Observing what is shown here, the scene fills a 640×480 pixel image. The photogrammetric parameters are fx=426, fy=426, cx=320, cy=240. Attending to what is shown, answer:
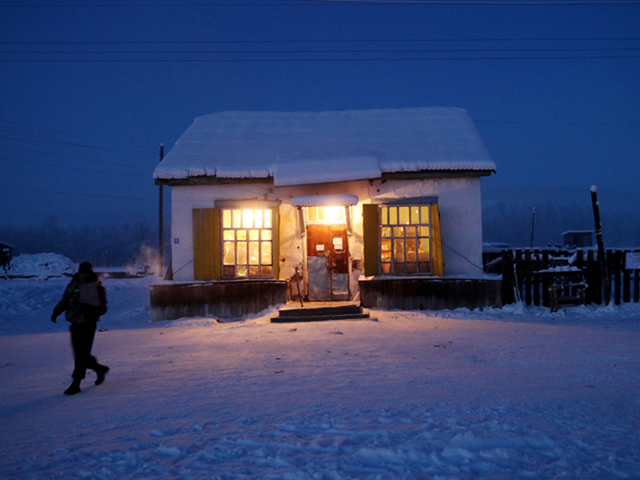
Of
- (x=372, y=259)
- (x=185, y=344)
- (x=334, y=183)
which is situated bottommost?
(x=185, y=344)

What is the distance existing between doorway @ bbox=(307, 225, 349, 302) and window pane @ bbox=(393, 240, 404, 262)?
131cm

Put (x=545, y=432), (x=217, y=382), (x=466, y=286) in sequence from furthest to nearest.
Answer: (x=466, y=286)
(x=217, y=382)
(x=545, y=432)

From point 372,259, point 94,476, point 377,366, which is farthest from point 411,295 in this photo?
point 94,476

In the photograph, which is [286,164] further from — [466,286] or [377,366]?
[377,366]

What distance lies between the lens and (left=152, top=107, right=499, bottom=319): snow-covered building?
1145cm

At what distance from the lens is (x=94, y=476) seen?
2.78 meters

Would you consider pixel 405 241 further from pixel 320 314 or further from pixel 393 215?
pixel 320 314

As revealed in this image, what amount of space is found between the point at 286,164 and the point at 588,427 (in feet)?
30.6

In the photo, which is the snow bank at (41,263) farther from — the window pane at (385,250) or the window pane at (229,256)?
the window pane at (385,250)

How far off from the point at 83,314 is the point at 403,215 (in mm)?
8541

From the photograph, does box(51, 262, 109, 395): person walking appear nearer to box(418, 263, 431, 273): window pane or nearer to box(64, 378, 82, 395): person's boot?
box(64, 378, 82, 395): person's boot

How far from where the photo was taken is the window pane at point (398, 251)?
11.8m

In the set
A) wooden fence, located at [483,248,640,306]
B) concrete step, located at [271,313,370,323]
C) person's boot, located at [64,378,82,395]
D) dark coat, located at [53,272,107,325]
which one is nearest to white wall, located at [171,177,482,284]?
wooden fence, located at [483,248,640,306]

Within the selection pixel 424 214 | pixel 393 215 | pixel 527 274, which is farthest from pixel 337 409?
pixel 527 274
